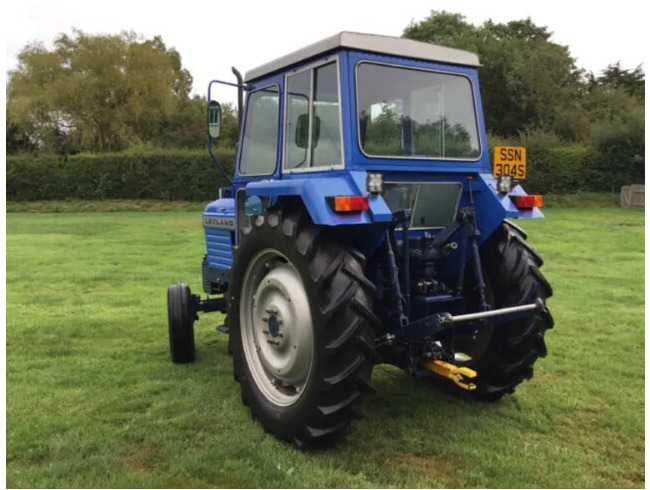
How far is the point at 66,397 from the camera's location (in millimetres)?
4297

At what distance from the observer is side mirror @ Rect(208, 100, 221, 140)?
461cm

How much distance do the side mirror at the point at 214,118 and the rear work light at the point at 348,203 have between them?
1762 mm

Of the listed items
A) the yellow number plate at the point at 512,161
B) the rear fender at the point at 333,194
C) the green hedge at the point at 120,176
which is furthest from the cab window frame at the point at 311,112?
the green hedge at the point at 120,176

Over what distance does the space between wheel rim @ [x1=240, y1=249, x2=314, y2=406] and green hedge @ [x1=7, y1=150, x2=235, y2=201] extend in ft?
73.7

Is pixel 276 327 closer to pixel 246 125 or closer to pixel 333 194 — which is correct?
pixel 333 194

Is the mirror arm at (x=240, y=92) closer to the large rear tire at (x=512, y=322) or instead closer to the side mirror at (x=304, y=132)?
the side mirror at (x=304, y=132)

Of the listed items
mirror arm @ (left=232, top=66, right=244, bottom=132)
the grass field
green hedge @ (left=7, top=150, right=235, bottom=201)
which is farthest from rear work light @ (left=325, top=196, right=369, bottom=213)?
green hedge @ (left=7, top=150, right=235, bottom=201)

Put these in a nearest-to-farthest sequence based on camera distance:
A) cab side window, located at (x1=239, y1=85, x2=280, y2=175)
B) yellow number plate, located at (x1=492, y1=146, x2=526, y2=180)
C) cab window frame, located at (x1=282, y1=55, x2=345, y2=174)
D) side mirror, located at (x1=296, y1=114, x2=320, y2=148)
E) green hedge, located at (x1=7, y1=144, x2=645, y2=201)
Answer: cab window frame, located at (x1=282, y1=55, x2=345, y2=174) → side mirror, located at (x1=296, y1=114, x2=320, y2=148) → cab side window, located at (x1=239, y1=85, x2=280, y2=175) → yellow number plate, located at (x1=492, y1=146, x2=526, y2=180) → green hedge, located at (x1=7, y1=144, x2=645, y2=201)

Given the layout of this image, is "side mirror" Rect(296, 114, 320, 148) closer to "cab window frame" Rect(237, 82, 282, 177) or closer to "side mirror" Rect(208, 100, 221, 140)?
"cab window frame" Rect(237, 82, 282, 177)

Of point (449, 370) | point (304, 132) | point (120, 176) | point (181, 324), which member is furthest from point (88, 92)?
point (449, 370)

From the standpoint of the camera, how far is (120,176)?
26.6 metres

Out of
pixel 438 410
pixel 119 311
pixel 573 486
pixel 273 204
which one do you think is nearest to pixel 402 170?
pixel 273 204

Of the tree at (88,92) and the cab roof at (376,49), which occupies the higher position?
the tree at (88,92)

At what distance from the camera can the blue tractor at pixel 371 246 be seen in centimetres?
329
